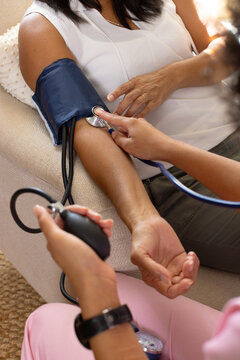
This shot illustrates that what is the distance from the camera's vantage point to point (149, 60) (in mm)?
1240

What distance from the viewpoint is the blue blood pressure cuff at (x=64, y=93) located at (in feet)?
3.49

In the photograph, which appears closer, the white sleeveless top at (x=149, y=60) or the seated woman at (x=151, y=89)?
the seated woman at (x=151, y=89)

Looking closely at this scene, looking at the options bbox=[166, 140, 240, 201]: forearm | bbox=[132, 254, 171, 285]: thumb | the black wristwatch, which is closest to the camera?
the black wristwatch

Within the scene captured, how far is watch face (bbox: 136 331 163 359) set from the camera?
0.86 m

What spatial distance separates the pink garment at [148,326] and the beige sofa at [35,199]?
10cm

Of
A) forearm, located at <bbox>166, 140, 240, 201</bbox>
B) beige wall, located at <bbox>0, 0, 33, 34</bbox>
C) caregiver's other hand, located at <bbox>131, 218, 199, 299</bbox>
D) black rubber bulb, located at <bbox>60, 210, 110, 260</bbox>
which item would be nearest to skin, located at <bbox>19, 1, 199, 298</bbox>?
caregiver's other hand, located at <bbox>131, 218, 199, 299</bbox>

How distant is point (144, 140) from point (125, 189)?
0.33 ft

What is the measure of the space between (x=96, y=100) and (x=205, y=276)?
0.42 m

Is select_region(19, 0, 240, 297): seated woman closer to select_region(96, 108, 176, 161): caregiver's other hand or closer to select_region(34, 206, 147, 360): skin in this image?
select_region(96, 108, 176, 161): caregiver's other hand

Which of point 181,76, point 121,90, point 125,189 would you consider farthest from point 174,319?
point 181,76

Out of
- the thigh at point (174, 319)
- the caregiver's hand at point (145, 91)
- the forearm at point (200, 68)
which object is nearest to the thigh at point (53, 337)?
the thigh at point (174, 319)

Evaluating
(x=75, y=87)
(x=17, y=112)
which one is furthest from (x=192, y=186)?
(x=17, y=112)

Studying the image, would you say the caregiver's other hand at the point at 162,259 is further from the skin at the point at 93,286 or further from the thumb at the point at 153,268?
the skin at the point at 93,286

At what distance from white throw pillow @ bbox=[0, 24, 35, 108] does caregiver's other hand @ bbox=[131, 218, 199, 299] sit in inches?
18.8
